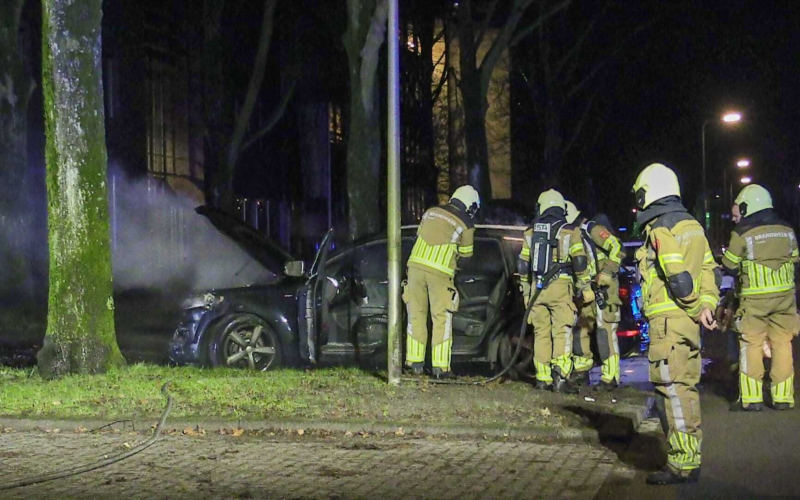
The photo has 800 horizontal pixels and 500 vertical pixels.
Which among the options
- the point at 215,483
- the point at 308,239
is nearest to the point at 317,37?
the point at 308,239

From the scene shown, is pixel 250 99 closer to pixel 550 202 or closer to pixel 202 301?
pixel 202 301

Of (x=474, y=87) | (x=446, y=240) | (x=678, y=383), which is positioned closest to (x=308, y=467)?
(x=678, y=383)

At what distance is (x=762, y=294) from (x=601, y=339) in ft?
5.33

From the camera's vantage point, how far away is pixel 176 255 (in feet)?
42.1

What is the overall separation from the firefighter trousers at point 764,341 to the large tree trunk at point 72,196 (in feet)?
20.4

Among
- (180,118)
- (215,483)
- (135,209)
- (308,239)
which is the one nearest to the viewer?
(215,483)

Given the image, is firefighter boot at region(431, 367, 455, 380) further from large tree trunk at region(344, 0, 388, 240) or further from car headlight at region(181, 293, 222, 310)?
large tree trunk at region(344, 0, 388, 240)

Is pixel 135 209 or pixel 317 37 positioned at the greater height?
pixel 317 37

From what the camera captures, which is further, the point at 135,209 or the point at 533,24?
the point at 533,24

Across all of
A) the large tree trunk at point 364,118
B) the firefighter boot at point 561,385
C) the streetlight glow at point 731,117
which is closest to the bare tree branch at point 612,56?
the streetlight glow at point 731,117

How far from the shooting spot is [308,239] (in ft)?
92.7

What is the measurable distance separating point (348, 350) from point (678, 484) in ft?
15.9

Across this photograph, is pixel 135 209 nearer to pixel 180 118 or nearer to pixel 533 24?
pixel 180 118

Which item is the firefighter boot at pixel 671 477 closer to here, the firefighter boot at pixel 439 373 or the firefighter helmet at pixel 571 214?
the firefighter boot at pixel 439 373
